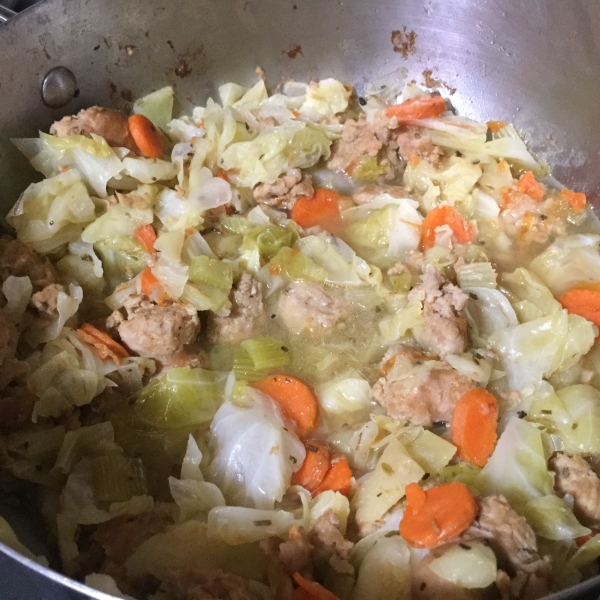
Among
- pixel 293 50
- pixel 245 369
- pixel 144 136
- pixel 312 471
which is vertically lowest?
pixel 312 471

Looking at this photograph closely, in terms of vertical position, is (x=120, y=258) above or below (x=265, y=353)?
above

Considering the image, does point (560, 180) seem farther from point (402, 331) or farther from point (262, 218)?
point (262, 218)

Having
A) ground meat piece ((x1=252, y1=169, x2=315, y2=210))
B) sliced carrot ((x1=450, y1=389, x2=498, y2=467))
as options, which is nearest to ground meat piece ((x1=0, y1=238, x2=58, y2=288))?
ground meat piece ((x1=252, y1=169, x2=315, y2=210))

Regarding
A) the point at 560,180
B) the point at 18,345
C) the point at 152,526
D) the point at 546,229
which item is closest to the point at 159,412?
the point at 152,526

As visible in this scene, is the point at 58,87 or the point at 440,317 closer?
the point at 440,317

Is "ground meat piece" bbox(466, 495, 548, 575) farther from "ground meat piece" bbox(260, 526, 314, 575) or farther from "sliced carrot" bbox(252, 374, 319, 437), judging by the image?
"sliced carrot" bbox(252, 374, 319, 437)

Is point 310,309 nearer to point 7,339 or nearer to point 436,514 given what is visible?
point 436,514

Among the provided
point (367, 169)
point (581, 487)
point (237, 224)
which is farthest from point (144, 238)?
point (581, 487)
